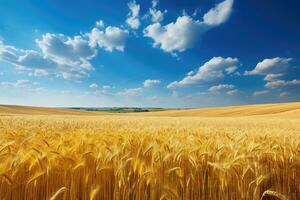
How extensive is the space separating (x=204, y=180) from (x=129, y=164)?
824 millimetres

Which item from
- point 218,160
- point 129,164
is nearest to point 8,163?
point 129,164

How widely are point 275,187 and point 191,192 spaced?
3.78 ft

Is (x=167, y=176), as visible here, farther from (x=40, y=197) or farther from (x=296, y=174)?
(x=296, y=174)

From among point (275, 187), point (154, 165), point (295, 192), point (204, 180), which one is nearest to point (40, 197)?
point (154, 165)

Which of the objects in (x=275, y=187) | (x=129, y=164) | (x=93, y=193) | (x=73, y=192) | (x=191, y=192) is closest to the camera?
(x=93, y=193)

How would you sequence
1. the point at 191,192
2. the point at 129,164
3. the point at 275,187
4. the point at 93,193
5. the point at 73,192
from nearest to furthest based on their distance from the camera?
the point at 93,193
the point at 73,192
the point at 191,192
the point at 129,164
the point at 275,187

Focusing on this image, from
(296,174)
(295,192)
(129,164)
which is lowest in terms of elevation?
(295,192)

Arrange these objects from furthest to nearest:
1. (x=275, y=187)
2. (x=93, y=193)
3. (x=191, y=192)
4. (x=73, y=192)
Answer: (x=275, y=187) → (x=191, y=192) → (x=73, y=192) → (x=93, y=193)

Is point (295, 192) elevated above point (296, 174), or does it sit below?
below

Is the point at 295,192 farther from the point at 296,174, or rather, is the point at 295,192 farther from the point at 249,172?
the point at 249,172

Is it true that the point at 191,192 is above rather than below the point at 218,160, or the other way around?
below

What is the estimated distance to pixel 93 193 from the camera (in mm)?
2078

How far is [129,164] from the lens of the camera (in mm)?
2754

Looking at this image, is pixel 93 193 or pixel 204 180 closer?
pixel 93 193
